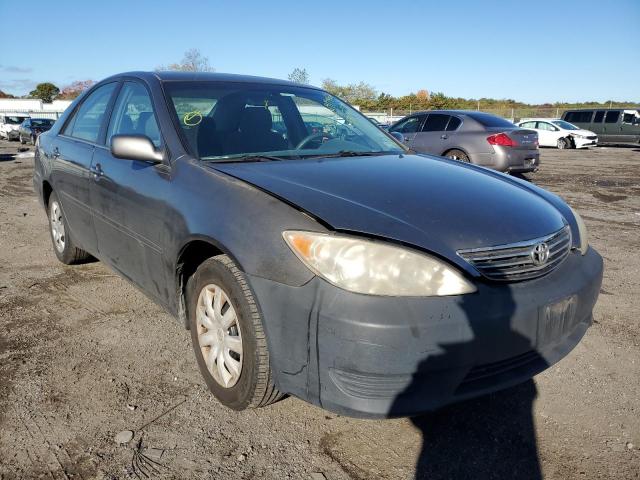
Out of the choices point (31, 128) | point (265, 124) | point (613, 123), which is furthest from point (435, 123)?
point (31, 128)

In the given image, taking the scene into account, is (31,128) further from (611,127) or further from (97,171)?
(611,127)

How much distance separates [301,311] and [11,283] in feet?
10.9

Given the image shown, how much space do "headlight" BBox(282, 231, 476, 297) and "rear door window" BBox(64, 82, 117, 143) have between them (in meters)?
2.50

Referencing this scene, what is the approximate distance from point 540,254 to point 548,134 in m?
23.3

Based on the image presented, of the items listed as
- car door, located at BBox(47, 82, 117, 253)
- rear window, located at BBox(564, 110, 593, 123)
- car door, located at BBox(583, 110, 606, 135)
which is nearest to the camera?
car door, located at BBox(47, 82, 117, 253)

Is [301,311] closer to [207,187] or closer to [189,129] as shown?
[207,187]

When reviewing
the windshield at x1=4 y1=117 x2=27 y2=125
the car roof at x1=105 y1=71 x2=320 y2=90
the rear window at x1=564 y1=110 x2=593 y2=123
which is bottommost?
the windshield at x1=4 y1=117 x2=27 y2=125

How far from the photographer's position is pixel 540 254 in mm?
2229

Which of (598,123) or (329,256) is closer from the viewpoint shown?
(329,256)

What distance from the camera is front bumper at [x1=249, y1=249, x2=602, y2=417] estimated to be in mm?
1849

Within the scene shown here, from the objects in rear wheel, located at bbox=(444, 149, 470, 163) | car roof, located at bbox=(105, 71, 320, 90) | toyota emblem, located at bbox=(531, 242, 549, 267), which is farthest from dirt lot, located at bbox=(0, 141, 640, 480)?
rear wheel, located at bbox=(444, 149, 470, 163)

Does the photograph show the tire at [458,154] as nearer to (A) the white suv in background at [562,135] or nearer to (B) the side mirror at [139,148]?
(B) the side mirror at [139,148]

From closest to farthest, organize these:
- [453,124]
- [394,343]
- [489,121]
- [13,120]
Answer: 1. [394,343]
2. [489,121]
3. [453,124]
4. [13,120]

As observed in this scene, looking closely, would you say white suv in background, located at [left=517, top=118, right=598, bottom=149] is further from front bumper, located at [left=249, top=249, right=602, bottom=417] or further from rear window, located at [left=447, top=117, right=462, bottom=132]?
front bumper, located at [left=249, top=249, right=602, bottom=417]
